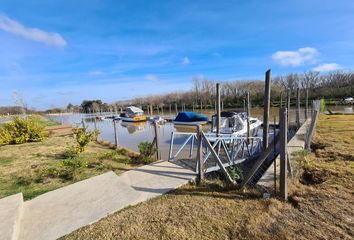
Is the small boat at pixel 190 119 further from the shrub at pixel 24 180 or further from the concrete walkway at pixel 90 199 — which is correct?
the shrub at pixel 24 180

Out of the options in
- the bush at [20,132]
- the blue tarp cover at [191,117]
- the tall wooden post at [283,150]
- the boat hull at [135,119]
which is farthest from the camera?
the boat hull at [135,119]

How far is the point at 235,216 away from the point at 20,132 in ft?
37.0

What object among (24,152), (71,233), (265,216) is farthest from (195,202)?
(24,152)

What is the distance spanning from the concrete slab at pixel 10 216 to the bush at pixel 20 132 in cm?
759

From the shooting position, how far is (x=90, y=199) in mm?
4027

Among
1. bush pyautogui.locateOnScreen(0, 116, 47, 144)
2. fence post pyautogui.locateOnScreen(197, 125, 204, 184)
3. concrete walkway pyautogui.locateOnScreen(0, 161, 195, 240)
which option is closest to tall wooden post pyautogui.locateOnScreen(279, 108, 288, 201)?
fence post pyautogui.locateOnScreen(197, 125, 204, 184)

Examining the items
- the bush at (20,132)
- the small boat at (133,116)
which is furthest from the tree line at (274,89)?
the bush at (20,132)

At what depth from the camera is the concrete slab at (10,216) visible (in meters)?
2.94

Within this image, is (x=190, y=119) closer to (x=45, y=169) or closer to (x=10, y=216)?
(x=45, y=169)

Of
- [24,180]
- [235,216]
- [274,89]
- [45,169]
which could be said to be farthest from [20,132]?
[274,89]

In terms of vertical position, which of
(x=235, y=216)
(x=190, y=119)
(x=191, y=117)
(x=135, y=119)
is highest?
(x=235, y=216)

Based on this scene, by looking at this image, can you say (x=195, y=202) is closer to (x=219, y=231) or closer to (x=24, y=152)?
(x=219, y=231)

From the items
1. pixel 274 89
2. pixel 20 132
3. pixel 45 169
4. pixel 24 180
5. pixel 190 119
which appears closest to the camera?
pixel 24 180

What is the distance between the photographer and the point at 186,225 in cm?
311
